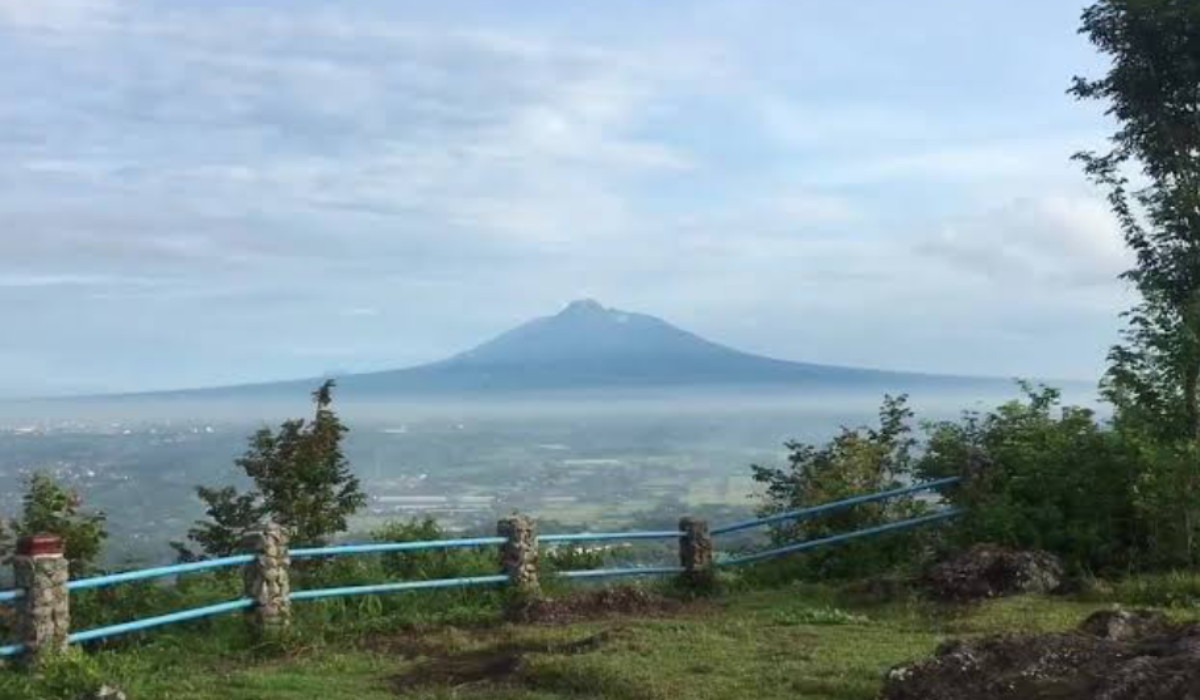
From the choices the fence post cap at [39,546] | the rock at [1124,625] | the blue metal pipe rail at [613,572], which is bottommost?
the blue metal pipe rail at [613,572]

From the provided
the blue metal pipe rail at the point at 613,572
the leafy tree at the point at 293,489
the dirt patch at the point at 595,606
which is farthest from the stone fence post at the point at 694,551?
the leafy tree at the point at 293,489

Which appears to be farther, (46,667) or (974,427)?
(974,427)

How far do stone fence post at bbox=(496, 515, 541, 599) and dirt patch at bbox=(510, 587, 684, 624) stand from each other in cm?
45

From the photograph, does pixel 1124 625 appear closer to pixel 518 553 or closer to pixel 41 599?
pixel 518 553

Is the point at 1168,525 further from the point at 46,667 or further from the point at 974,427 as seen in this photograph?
the point at 46,667

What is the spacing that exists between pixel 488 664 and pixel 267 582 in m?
2.33

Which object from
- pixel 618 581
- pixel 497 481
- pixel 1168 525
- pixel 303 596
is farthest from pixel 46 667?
pixel 497 481

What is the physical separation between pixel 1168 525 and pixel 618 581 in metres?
5.50

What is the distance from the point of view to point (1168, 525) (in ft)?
42.5

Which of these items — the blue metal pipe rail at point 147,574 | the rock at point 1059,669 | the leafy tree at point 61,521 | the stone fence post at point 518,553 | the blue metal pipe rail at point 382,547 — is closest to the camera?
the rock at point 1059,669

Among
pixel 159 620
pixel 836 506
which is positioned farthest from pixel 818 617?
pixel 159 620

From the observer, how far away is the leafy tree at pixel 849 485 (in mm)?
14945

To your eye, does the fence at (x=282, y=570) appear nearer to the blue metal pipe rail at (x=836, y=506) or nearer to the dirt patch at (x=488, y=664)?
the blue metal pipe rail at (x=836, y=506)

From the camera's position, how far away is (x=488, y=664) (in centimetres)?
943
